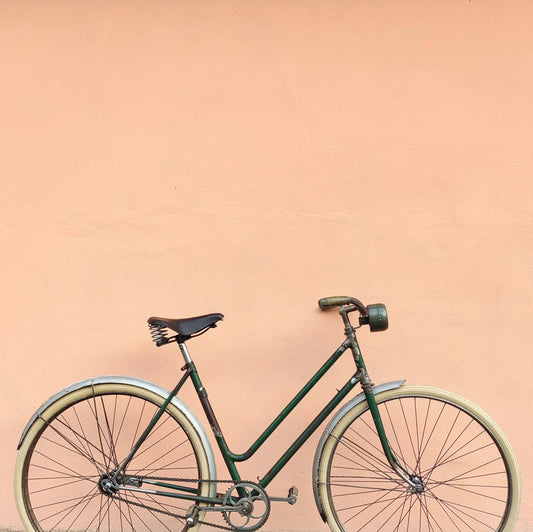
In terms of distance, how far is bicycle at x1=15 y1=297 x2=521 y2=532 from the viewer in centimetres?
264

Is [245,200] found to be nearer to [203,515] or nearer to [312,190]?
[312,190]

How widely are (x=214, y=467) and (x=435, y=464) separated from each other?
3.68ft

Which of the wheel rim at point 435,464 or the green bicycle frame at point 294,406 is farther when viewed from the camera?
the wheel rim at point 435,464

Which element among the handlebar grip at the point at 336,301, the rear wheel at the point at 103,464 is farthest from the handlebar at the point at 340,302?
the rear wheel at the point at 103,464

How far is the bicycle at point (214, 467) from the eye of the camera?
8.66 ft

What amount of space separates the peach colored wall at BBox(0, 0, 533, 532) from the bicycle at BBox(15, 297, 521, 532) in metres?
0.18

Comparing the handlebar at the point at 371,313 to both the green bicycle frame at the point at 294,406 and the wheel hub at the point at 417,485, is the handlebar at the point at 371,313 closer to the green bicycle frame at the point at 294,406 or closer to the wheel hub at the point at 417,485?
the green bicycle frame at the point at 294,406

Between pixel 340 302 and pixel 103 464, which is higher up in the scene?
pixel 340 302

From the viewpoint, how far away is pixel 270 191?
290cm

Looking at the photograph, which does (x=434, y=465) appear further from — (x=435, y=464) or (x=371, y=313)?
(x=371, y=313)

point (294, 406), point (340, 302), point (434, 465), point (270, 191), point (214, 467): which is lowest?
point (434, 465)

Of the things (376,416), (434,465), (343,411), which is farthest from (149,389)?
(434,465)

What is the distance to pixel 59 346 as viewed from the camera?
2996 millimetres

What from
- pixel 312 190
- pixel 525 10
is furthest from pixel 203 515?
pixel 525 10
